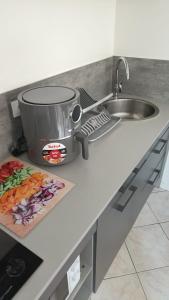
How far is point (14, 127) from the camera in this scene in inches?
42.2

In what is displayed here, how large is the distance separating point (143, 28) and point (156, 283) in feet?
5.40

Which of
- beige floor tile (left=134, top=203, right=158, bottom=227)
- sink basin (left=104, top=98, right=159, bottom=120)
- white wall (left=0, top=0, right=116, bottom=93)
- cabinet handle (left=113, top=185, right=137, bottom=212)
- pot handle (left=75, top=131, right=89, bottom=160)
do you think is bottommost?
beige floor tile (left=134, top=203, right=158, bottom=227)

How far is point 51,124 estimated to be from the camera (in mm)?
879

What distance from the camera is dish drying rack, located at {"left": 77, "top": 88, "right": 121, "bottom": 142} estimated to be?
3.99 ft

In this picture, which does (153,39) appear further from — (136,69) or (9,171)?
(9,171)

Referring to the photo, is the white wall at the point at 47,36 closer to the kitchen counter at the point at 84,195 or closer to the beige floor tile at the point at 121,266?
the kitchen counter at the point at 84,195

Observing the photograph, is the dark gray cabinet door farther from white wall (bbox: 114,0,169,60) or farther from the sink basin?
white wall (bbox: 114,0,169,60)

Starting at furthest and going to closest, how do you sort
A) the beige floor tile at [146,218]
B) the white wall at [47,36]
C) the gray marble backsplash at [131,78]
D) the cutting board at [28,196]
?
the beige floor tile at [146,218]
the gray marble backsplash at [131,78]
the white wall at [47,36]
the cutting board at [28,196]

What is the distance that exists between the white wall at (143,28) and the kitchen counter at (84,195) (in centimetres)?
58

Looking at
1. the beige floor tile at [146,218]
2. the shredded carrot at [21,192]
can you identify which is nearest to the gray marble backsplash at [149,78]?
the beige floor tile at [146,218]

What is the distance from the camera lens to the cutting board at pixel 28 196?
74cm

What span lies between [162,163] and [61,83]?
1026 millimetres

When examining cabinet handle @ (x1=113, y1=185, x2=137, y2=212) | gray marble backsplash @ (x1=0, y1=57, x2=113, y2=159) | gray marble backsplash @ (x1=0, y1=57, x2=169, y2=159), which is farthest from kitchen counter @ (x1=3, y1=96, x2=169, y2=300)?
gray marble backsplash @ (x1=0, y1=57, x2=169, y2=159)

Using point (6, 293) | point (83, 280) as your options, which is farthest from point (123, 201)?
point (6, 293)
